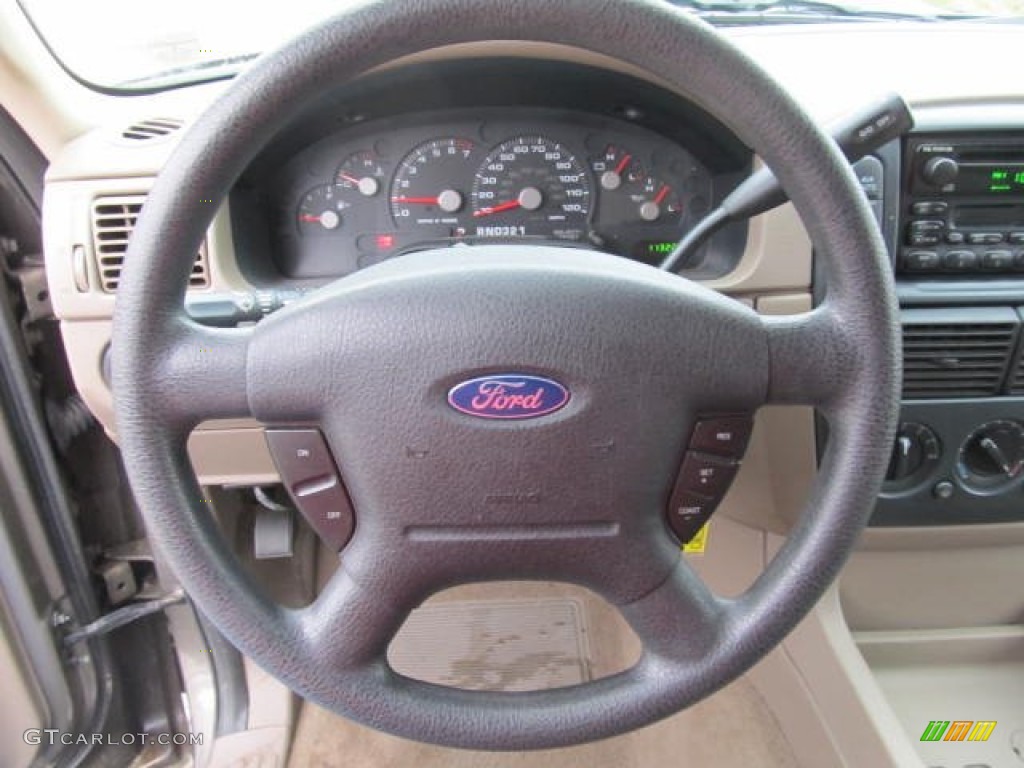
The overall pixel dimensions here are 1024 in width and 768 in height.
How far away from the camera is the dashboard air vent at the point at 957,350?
3.86 feet

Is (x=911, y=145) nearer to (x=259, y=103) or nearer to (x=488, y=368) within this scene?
(x=488, y=368)

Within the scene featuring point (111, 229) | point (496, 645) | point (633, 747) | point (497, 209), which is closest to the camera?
point (111, 229)

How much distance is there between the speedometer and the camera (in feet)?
4.02

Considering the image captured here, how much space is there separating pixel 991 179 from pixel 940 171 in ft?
0.27

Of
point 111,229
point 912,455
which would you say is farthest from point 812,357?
point 111,229

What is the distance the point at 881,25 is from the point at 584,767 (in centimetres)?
139

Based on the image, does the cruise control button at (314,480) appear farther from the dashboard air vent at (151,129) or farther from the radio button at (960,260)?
the radio button at (960,260)

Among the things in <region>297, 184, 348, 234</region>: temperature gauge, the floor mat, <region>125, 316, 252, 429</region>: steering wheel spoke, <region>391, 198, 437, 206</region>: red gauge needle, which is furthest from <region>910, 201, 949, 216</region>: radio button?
the floor mat

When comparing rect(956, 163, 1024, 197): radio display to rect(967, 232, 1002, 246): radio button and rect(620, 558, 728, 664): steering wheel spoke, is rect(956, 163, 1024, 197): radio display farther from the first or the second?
rect(620, 558, 728, 664): steering wheel spoke

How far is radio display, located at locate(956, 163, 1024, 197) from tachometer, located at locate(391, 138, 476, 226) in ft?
2.20

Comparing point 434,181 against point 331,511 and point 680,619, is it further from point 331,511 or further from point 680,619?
point 680,619

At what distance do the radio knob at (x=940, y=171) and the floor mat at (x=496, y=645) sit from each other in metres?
1.06

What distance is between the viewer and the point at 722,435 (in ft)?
2.54

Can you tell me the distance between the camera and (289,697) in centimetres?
166
